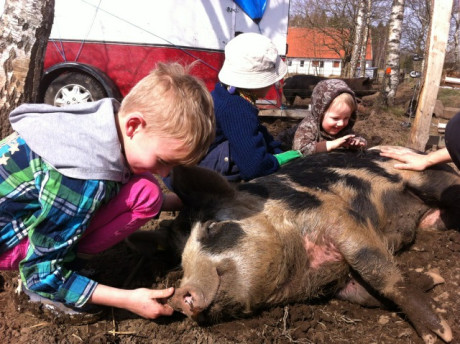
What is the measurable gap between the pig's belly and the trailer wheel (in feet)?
16.3

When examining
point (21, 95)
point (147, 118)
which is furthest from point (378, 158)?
point (21, 95)

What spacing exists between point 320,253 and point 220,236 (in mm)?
641

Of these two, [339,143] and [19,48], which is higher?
[19,48]

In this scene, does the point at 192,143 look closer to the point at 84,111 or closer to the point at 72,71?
the point at 84,111

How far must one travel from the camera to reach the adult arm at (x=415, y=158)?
120 inches

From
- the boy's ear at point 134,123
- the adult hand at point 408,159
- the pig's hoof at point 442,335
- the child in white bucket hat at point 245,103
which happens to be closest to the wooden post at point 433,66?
the adult hand at point 408,159

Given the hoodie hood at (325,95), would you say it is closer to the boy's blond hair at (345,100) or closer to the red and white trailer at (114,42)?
the boy's blond hair at (345,100)

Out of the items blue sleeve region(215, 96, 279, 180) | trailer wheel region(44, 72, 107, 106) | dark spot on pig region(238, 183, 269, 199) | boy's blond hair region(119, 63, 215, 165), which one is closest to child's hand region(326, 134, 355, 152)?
blue sleeve region(215, 96, 279, 180)

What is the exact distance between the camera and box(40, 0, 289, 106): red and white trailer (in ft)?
21.3

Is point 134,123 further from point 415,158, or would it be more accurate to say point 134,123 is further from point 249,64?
point 415,158

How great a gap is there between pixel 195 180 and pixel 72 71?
4850 millimetres

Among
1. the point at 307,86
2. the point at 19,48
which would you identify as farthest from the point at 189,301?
the point at 307,86

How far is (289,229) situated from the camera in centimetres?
249

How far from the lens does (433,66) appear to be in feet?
14.5
